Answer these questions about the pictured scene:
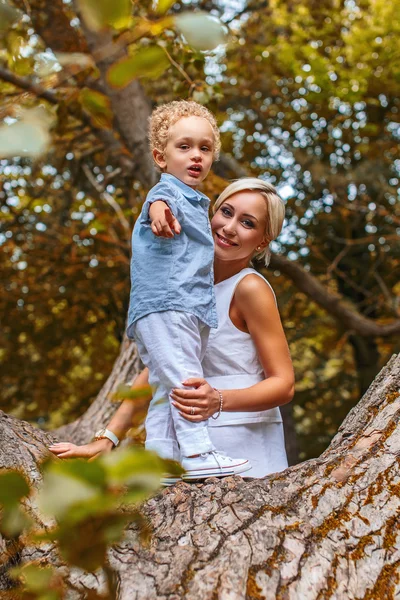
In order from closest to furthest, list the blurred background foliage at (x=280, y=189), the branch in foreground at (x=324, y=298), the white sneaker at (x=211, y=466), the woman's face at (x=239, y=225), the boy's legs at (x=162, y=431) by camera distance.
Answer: the white sneaker at (x=211, y=466), the boy's legs at (x=162, y=431), the woman's face at (x=239, y=225), the branch in foreground at (x=324, y=298), the blurred background foliage at (x=280, y=189)

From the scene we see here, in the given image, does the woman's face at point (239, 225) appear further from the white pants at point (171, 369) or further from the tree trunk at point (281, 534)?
the tree trunk at point (281, 534)

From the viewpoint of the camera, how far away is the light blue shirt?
74.5 inches

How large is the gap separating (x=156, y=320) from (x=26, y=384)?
229 inches

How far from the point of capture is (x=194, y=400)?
180 centimetres

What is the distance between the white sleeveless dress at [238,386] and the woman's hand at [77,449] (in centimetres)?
36

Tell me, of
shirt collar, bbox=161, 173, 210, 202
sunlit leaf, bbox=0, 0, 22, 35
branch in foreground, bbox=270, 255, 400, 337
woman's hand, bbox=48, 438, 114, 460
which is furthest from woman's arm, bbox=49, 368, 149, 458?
branch in foreground, bbox=270, 255, 400, 337

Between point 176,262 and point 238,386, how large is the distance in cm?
47

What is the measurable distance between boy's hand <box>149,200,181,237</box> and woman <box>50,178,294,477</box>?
36 centimetres

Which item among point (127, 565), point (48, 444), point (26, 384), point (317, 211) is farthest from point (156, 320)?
point (26, 384)

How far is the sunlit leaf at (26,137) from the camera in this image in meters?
0.46

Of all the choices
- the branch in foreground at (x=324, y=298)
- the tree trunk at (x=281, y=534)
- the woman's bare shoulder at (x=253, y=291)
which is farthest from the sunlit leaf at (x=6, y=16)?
the branch in foreground at (x=324, y=298)

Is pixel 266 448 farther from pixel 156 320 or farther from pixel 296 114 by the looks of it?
pixel 296 114

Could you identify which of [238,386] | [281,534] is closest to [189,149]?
[238,386]

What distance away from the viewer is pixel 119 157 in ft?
14.0
